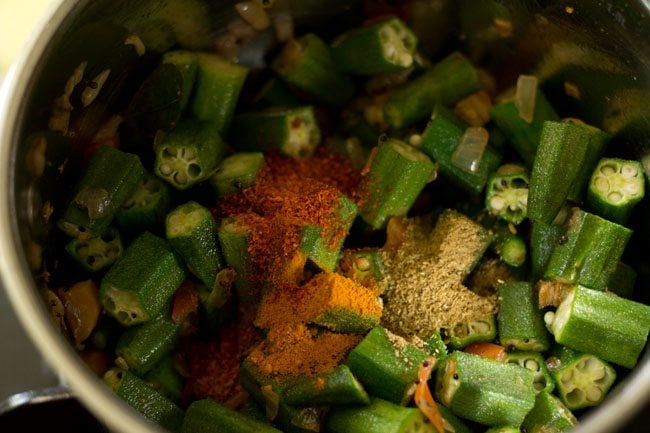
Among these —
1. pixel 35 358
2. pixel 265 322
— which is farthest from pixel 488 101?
pixel 35 358

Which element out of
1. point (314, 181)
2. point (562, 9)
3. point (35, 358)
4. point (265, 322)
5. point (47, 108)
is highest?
point (562, 9)

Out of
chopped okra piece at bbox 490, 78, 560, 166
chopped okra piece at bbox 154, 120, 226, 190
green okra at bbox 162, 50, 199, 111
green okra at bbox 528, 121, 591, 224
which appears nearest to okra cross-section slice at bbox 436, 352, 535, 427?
green okra at bbox 528, 121, 591, 224

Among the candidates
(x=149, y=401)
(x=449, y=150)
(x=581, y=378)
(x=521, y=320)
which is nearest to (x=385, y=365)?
(x=521, y=320)

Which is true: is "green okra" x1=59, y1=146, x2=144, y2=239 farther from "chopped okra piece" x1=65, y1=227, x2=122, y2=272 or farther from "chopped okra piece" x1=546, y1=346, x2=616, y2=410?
"chopped okra piece" x1=546, y1=346, x2=616, y2=410

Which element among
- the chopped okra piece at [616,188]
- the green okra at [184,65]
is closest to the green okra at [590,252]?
the chopped okra piece at [616,188]

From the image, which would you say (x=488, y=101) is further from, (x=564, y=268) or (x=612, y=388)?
(x=612, y=388)

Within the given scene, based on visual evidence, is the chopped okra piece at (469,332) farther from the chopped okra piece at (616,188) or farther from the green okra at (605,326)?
the chopped okra piece at (616,188)
